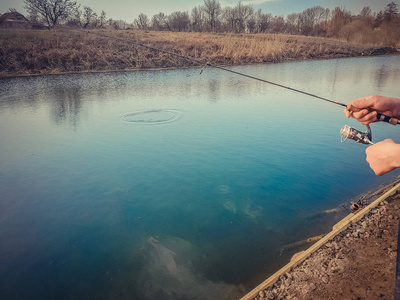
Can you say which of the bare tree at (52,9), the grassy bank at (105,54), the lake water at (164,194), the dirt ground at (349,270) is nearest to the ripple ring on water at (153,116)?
the lake water at (164,194)

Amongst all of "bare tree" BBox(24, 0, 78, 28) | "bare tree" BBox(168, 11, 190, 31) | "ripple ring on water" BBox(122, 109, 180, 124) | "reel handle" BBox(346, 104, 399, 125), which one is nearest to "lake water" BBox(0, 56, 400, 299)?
"ripple ring on water" BBox(122, 109, 180, 124)

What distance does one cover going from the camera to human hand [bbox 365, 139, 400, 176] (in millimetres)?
1577

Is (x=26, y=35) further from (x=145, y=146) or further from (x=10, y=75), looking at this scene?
(x=145, y=146)

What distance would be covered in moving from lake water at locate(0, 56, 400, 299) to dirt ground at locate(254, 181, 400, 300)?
55 cm

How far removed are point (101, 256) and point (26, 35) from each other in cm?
2608

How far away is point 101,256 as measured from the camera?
3039 mm

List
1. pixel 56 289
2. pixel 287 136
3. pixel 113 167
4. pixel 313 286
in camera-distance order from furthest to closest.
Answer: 1. pixel 287 136
2. pixel 113 167
3. pixel 56 289
4. pixel 313 286

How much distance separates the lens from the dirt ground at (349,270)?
203 cm

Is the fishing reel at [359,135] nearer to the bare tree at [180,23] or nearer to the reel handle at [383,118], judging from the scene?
the reel handle at [383,118]

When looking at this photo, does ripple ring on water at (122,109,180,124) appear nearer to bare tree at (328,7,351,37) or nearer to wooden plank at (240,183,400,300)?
wooden plank at (240,183,400,300)

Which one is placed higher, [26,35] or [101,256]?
[26,35]

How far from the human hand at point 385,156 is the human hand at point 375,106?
70cm

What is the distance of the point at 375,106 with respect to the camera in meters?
2.22

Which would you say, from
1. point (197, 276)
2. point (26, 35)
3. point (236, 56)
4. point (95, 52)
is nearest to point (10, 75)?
point (95, 52)
